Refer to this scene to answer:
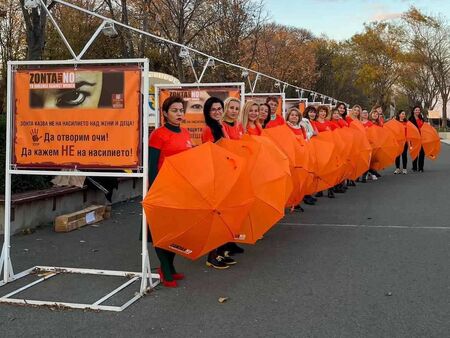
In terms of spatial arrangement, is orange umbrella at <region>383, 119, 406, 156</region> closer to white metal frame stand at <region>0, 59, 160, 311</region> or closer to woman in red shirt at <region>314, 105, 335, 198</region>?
woman in red shirt at <region>314, 105, 335, 198</region>

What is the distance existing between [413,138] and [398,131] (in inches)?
31.9

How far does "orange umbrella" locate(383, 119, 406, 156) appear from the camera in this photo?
14766 mm

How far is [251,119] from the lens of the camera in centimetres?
742

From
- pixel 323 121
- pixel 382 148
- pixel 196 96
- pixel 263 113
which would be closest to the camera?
pixel 196 96

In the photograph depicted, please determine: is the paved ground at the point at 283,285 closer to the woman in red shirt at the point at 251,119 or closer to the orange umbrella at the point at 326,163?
the orange umbrella at the point at 326,163

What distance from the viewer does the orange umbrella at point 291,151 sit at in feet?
25.1

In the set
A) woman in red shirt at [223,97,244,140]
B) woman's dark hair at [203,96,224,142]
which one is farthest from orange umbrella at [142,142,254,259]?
woman in red shirt at [223,97,244,140]

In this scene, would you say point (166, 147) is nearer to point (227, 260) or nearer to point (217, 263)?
point (217, 263)

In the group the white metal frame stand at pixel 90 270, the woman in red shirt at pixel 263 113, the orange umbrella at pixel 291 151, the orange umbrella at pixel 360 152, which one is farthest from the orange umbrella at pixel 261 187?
the orange umbrella at pixel 360 152

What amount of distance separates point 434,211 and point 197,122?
14.4ft

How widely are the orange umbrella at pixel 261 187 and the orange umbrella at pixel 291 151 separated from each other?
4.95ft

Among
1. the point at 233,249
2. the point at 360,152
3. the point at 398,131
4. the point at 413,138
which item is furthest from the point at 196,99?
the point at 413,138

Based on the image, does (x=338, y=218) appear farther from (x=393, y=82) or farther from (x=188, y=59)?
(x=393, y=82)

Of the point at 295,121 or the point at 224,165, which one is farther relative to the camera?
the point at 295,121
